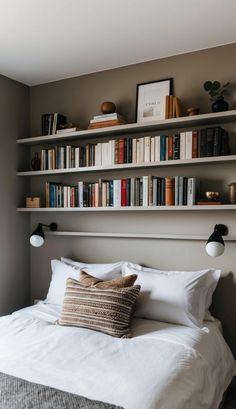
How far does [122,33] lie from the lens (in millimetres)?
2436

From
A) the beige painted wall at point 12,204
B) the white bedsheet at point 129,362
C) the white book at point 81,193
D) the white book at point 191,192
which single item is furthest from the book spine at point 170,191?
the beige painted wall at point 12,204

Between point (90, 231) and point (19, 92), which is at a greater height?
point (19, 92)

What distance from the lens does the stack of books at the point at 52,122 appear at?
3145mm

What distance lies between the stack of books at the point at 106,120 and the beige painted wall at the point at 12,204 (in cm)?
78

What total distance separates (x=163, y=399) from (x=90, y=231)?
5.72ft

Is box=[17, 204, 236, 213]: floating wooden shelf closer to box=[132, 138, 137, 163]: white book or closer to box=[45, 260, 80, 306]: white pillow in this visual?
box=[132, 138, 137, 163]: white book

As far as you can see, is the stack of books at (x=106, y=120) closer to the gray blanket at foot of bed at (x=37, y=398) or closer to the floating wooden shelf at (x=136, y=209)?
the floating wooden shelf at (x=136, y=209)

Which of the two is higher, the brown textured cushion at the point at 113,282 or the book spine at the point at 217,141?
the book spine at the point at 217,141

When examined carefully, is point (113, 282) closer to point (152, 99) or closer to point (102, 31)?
point (152, 99)

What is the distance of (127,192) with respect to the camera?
2820 mm

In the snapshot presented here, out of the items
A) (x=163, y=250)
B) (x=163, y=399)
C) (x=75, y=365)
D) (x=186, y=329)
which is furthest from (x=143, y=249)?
(x=163, y=399)

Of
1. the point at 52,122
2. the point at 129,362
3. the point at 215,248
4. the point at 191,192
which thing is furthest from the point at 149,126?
the point at 129,362

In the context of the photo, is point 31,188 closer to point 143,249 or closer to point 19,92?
point 19,92

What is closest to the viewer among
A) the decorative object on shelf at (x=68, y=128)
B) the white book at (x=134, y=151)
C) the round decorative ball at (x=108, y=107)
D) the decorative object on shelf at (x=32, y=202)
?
the white book at (x=134, y=151)
